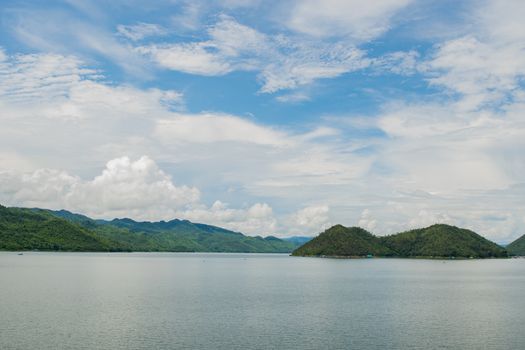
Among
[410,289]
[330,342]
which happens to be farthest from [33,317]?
[410,289]

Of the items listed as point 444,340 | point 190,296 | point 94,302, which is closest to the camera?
point 444,340

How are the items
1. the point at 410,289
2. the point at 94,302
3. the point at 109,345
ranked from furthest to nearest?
the point at 410,289 → the point at 94,302 → the point at 109,345

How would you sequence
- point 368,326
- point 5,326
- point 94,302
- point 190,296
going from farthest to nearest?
point 190,296
point 94,302
point 368,326
point 5,326

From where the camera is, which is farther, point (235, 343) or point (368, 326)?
point (368, 326)

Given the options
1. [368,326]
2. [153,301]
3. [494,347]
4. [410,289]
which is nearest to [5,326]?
[153,301]

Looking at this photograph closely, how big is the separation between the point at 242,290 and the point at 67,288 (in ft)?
194

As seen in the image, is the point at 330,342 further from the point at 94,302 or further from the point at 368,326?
the point at 94,302

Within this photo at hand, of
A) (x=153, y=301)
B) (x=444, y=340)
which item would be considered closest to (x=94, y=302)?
(x=153, y=301)

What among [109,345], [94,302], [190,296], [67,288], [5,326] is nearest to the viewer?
[109,345]

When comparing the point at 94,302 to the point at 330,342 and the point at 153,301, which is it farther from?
the point at 330,342

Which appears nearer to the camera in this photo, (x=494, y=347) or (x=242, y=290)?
(x=494, y=347)

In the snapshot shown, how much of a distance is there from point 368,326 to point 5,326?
6835 cm

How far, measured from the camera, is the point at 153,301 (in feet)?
442

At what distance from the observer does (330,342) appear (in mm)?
80875
